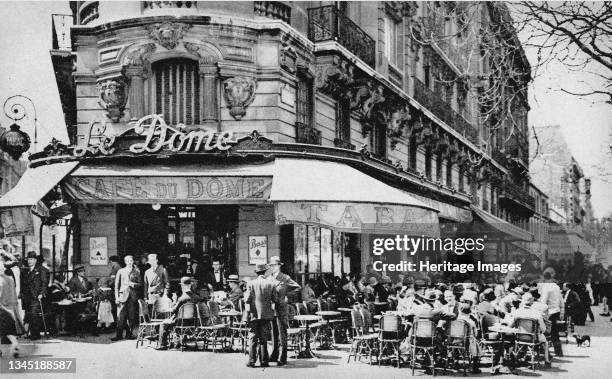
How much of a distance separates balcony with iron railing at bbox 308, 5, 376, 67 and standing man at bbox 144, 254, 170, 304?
7.15 m

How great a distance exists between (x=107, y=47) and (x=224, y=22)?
8.97 ft

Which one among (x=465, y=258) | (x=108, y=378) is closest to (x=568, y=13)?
(x=465, y=258)

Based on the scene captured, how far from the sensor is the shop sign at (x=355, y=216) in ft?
46.8

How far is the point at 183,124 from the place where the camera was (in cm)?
1577

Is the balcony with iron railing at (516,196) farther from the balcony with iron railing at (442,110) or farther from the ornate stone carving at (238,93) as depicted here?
the ornate stone carving at (238,93)

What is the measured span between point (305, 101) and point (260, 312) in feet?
25.6

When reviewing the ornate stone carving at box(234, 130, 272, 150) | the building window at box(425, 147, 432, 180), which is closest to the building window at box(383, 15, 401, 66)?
the building window at box(425, 147, 432, 180)

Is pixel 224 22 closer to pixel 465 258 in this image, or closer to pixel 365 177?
pixel 365 177

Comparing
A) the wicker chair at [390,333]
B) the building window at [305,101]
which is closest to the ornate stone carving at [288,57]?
the building window at [305,101]

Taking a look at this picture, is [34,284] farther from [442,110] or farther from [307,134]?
[442,110]

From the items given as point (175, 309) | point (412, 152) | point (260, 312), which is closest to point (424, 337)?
point (260, 312)

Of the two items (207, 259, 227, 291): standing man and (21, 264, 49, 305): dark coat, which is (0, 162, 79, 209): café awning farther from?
(207, 259, 227, 291): standing man

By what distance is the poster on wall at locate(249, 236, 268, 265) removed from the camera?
1611 cm

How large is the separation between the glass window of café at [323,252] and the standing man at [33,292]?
5.65 metres
